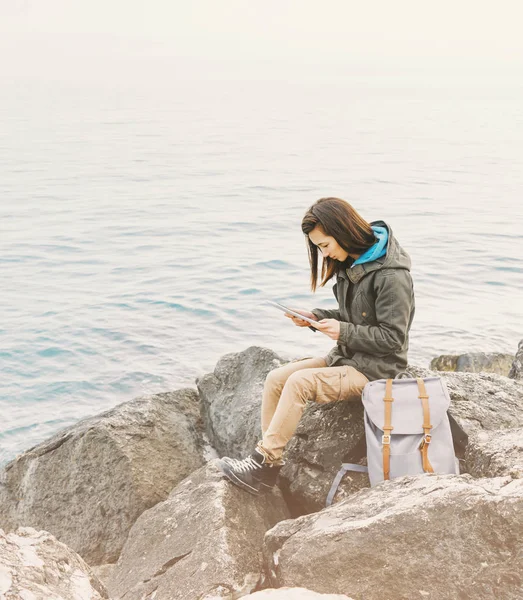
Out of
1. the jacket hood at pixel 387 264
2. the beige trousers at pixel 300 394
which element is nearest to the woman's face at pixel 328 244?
the jacket hood at pixel 387 264

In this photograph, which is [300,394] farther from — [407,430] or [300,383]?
[407,430]

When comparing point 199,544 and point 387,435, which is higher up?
point 387,435

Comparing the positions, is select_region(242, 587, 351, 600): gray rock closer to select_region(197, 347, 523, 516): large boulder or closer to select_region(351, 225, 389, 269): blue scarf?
select_region(197, 347, 523, 516): large boulder

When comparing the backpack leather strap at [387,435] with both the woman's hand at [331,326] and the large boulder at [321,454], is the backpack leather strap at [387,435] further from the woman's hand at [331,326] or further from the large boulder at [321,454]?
the woman's hand at [331,326]

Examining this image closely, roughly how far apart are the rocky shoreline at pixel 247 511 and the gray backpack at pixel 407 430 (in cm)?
27

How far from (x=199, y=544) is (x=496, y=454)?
182 cm

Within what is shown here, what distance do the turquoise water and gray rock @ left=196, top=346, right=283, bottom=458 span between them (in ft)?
11.4

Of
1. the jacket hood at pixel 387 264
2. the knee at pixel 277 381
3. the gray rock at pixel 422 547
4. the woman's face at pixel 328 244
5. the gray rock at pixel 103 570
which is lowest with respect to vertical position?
the gray rock at pixel 103 570

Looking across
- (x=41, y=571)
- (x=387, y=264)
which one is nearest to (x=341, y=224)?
(x=387, y=264)

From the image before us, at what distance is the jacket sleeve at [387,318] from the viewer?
467 cm

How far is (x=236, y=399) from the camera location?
6.61 meters

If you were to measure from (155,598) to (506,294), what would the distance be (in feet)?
41.8

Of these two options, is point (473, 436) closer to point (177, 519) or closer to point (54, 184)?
point (177, 519)

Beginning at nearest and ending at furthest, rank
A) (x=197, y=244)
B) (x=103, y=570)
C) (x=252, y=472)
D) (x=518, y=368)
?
1. (x=252, y=472)
2. (x=103, y=570)
3. (x=518, y=368)
4. (x=197, y=244)
